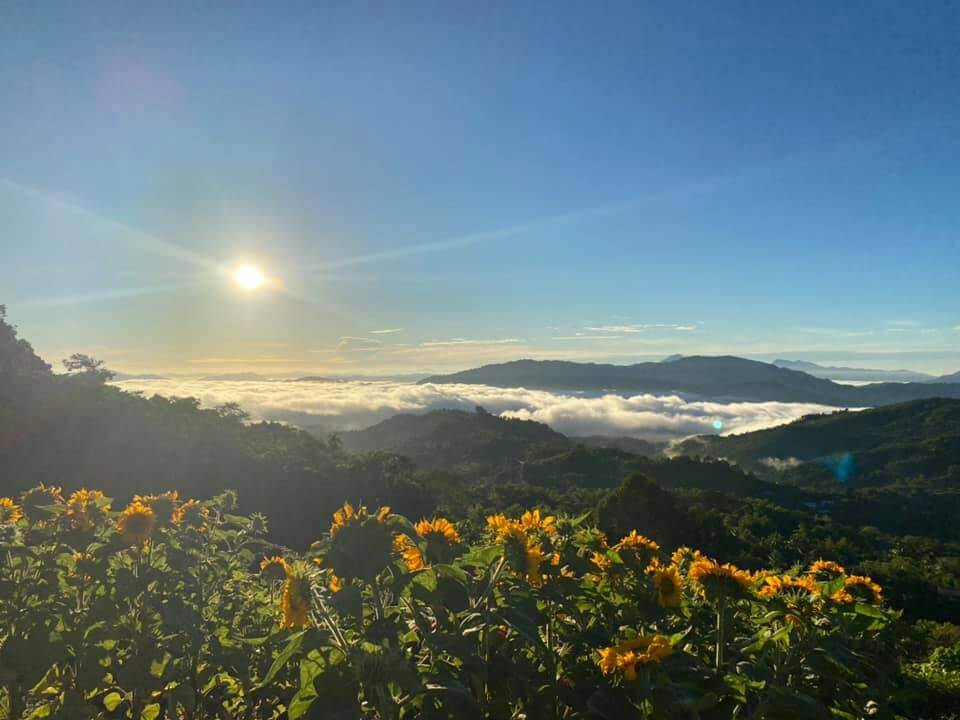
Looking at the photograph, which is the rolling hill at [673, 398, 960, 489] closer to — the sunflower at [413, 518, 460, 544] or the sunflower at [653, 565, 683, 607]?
the sunflower at [653, 565, 683, 607]

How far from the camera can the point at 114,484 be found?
45906mm

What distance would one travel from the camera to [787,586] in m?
2.77

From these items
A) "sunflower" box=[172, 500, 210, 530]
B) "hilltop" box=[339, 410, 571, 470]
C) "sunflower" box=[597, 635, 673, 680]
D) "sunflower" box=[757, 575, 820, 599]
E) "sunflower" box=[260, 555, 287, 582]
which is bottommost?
"hilltop" box=[339, 410, 571, 470]

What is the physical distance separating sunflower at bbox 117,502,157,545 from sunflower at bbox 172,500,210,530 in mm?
586

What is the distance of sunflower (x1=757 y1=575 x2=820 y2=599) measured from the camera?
2.63 meters

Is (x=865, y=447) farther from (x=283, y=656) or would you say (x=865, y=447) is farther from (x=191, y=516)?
(x=283, y=656)

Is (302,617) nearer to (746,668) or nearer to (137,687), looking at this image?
(137,687)

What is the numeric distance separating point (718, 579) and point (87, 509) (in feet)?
16.4

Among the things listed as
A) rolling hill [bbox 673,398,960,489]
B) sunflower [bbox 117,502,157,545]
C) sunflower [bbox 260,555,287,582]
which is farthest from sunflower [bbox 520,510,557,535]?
rolling hill [bbox 673,398,960,489]

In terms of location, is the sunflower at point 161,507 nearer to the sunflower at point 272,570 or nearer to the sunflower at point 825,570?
the sunflower at point 272,570

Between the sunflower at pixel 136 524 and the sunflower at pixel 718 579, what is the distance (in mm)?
3870

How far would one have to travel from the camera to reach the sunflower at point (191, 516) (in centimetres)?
469

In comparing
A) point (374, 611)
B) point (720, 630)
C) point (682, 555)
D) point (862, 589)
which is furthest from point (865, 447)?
point (374, 611)

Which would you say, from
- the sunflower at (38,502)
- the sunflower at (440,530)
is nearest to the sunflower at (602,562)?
the sunflower at (440,530)
